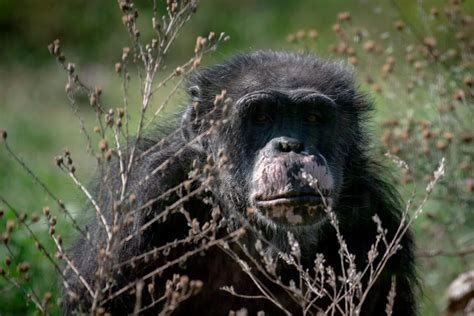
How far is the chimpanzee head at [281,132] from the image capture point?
5.98 m

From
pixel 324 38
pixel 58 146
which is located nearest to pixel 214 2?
pixel 324 38

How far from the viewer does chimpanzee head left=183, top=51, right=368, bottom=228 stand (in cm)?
598

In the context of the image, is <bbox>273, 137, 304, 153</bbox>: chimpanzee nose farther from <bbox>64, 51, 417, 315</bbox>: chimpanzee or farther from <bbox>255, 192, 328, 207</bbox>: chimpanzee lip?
<bbox>255, 192, 328, 207</bbox>: chimpanzee lip

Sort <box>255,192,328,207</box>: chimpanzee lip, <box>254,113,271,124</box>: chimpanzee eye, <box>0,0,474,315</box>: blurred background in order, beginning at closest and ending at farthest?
<box>255,192,328,207</box>: chimpanzee lip
<box>254,113,271,124</box>: chimpanzee eye
<box>0,0,474,315</box>: blurred background

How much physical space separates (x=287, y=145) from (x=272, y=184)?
0.28 meters

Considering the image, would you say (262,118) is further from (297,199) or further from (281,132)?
(297,199)

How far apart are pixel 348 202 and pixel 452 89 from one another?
6.79 feet

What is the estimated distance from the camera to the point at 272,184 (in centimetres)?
597

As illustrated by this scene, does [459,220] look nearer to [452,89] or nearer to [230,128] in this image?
[452,89]

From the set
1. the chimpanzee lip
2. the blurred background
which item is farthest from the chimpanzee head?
the blurred background

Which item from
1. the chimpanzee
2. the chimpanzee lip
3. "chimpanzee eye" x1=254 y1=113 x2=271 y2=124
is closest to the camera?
the chimpanzee lip

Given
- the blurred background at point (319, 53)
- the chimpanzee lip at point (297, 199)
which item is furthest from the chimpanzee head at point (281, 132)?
the blurred background at point (319, 53)

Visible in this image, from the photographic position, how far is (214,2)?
18.1 m

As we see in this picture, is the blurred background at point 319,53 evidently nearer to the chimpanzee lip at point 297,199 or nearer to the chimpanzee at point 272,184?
the chimpanzee at point 272,184
